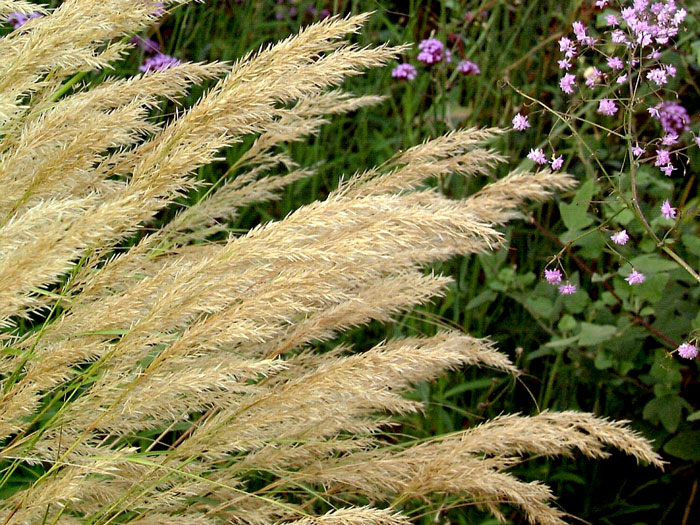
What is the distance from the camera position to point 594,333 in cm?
180

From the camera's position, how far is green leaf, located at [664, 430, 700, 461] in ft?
5.99

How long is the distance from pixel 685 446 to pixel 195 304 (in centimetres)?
118

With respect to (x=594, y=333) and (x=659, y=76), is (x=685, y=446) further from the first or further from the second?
(x=659, y=76)

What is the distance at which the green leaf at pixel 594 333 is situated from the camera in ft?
5.82

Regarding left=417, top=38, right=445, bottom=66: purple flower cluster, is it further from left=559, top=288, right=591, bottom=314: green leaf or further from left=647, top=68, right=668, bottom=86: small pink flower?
left=647, top=68, right=668, bottom=86: small pink flower

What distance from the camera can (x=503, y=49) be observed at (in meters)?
2.63

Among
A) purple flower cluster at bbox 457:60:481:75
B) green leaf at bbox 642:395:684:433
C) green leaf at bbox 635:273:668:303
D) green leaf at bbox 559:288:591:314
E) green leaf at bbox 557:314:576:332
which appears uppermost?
purple flower cluster at bbox 457:60:481:75

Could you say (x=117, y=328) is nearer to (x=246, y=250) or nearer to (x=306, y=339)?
(x=246, y=250)

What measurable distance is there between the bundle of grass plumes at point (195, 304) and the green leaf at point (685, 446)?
1.96 feet

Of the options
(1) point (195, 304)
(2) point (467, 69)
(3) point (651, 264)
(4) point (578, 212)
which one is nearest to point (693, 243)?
(3) point (651, 264)

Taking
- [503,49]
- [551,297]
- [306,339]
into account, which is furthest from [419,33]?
[306,339]

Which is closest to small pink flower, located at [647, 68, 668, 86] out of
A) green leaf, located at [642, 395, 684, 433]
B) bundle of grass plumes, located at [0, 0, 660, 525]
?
bundle of grass plumes, located at [0, 0, 660, 525]

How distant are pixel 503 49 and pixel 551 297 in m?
0.90

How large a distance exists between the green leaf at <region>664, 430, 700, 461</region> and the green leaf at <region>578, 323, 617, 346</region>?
239mm
